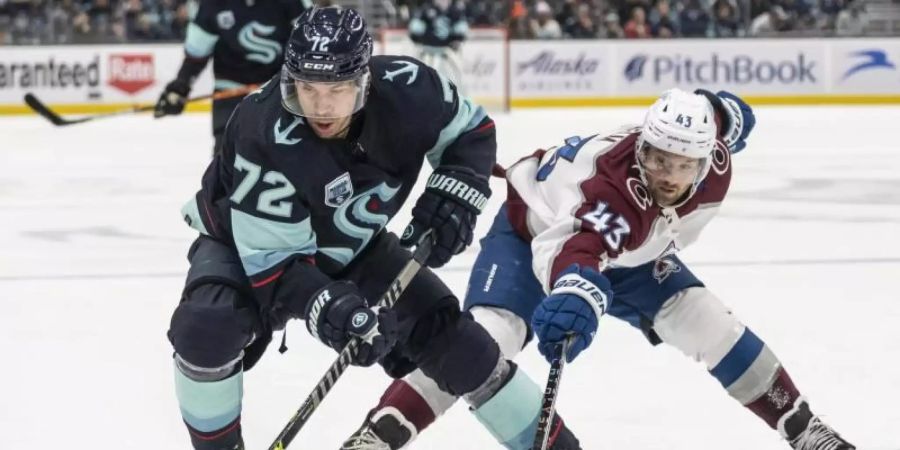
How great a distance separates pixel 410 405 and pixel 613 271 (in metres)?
0.50

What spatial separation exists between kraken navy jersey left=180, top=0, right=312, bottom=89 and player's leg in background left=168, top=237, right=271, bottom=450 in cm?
316

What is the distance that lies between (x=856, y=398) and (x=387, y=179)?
137 cm

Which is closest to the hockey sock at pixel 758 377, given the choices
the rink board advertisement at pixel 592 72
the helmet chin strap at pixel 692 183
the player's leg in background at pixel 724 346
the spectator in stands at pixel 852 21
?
the player's leg in background at pixel 724 346

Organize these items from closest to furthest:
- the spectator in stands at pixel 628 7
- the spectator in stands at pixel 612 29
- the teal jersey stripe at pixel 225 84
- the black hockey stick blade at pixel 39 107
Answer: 1. the teal jersey stripe at pixel 225 84
2. the black hockey stick blade at pixel 39 107
3. the spectator in stands at pixel 612 29
4. the spectator in stands at pixel 628 7

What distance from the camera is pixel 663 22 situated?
11906mm

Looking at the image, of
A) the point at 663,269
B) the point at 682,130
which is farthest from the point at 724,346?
the point at 682,130

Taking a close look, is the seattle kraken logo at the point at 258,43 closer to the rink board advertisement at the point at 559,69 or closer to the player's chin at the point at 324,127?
the player's chin at the point at 324,127

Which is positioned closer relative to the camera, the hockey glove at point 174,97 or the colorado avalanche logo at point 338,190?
the colorado avalanche logo at point 338,190

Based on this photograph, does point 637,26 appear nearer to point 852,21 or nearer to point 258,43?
point 852,21

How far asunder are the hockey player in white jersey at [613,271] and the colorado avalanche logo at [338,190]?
374 millimetres

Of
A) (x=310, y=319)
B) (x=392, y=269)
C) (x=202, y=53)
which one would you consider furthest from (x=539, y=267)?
(x=202, y=53)

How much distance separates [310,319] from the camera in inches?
91.0

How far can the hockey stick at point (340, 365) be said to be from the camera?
7.89ft

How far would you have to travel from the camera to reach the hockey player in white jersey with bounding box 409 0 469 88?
11.6 metres
